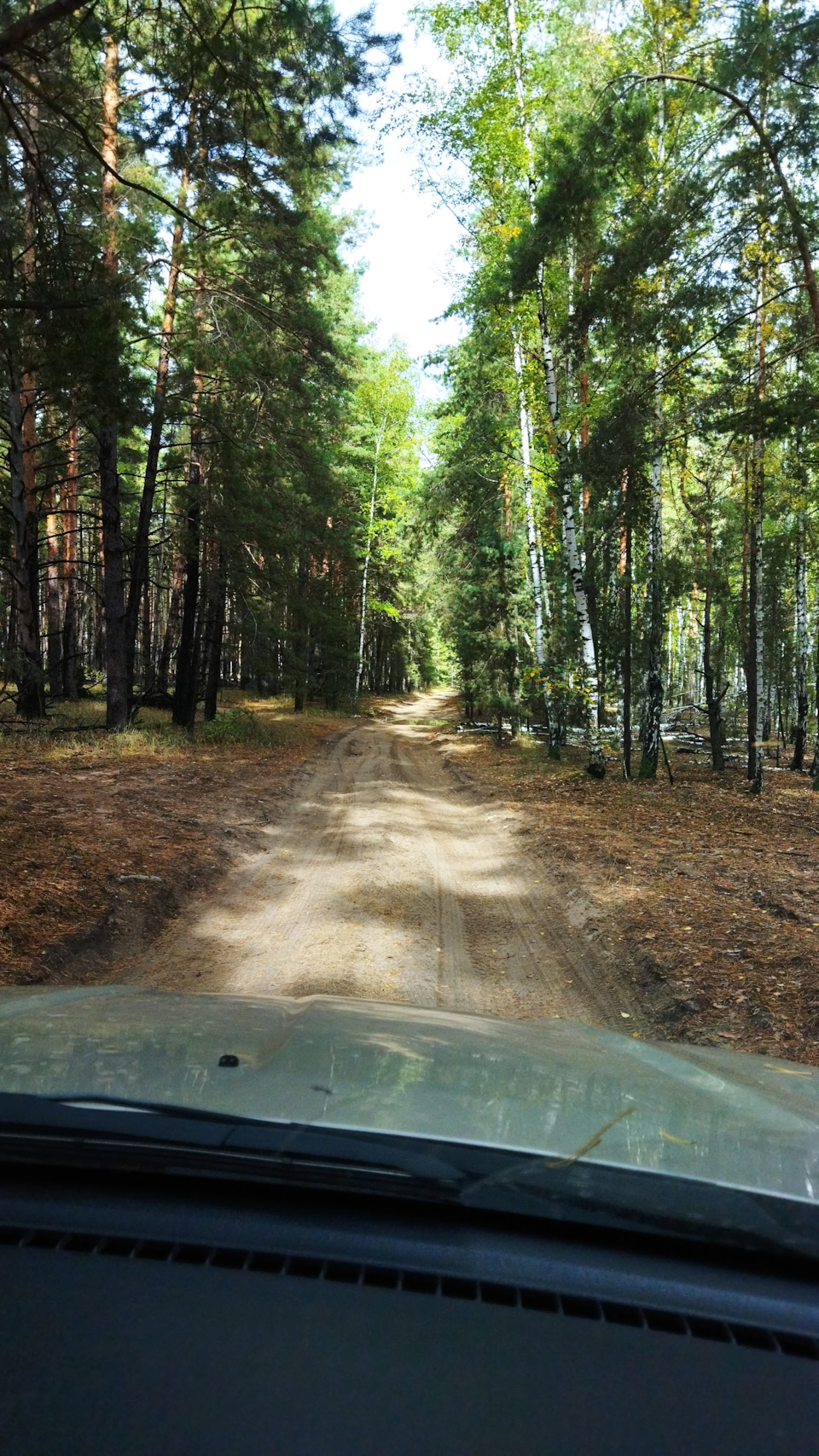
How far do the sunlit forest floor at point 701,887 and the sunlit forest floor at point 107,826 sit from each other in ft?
13.0

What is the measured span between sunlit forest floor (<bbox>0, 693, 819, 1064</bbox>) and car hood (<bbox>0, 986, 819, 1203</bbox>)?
279 cm

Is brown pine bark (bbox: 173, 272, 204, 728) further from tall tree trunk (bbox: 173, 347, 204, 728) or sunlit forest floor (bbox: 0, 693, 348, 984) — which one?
sunlit forest floor (bbox: 0, 693, 348, 984)

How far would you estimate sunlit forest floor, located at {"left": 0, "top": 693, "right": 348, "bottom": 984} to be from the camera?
6445 millimetres

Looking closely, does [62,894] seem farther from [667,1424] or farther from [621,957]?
[667,1424]

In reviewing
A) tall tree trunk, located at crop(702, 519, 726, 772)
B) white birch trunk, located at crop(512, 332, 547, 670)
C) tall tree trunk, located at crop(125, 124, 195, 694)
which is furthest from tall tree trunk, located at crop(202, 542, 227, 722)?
tall tree trunk, located at crop(702, 519, 726, 772)

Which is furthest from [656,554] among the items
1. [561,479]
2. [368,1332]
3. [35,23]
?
[368,1332]

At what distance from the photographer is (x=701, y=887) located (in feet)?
27.7

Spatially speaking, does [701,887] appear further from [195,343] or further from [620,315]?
[195,343]

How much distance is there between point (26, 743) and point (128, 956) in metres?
10.00

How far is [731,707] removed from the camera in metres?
44.0

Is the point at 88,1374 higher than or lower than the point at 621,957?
higher

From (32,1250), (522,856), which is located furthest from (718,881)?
(32,1250)

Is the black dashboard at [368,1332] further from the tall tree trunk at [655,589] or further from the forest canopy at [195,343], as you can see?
the tall tree trunk at [655,589]

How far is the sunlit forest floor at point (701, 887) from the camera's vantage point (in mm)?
5504
